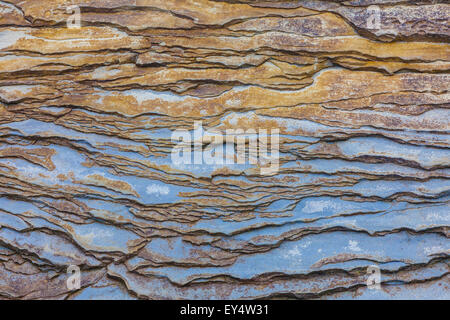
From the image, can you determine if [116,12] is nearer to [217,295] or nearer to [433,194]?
[217,295]

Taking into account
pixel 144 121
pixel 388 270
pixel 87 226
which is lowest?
pixel 388 270

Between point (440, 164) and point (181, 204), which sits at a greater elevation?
point (440, 164)

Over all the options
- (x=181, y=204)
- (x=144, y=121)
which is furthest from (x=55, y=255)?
(x=144, y=121)

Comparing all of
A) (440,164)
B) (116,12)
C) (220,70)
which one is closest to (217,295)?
(220,70)

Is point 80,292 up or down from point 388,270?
down

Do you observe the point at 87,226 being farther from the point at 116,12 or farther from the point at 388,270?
the point at 388,270

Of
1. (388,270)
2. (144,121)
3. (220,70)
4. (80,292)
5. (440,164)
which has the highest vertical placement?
(220,70)
